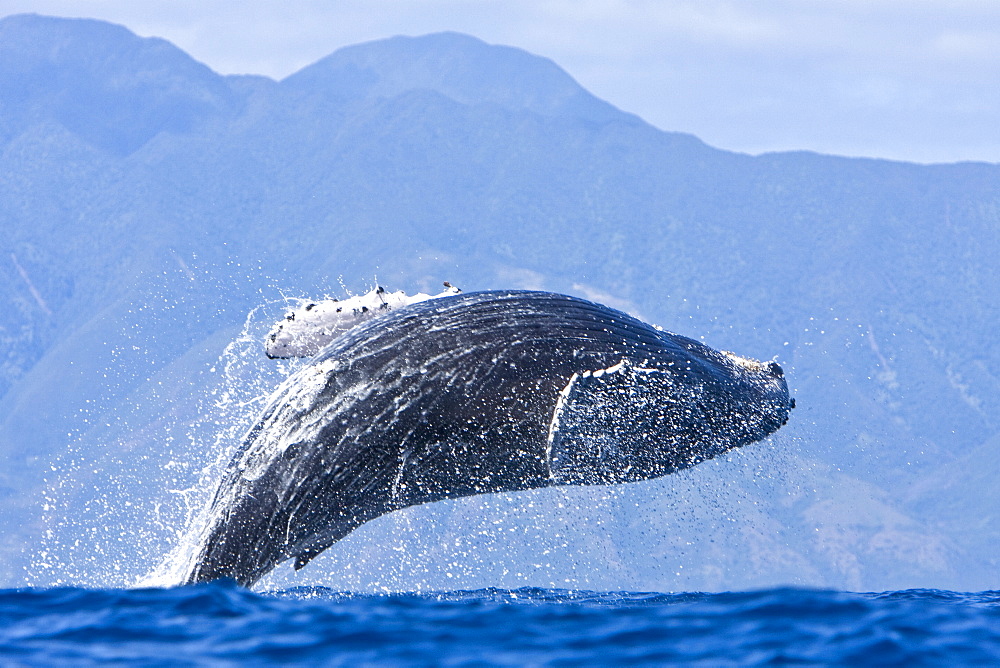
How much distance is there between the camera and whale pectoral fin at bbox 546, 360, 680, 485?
31.1 ft

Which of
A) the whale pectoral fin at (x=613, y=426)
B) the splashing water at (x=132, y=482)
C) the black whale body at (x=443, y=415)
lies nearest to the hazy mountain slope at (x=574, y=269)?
the splashing water at (x=132, y=482)

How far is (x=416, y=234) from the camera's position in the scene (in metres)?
174

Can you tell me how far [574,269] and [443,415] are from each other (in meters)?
165

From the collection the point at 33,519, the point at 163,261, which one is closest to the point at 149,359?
the point at 163,261

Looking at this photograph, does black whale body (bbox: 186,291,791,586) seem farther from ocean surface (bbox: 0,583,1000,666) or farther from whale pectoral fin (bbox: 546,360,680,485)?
ocean surface (bbox: 0,583,1000,666)

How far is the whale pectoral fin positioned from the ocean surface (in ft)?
4.00

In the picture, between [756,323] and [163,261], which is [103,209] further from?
[756,323]

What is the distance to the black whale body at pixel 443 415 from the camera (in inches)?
403

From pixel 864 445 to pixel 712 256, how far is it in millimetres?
42586

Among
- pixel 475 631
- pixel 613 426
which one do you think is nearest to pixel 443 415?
pixel 613 426

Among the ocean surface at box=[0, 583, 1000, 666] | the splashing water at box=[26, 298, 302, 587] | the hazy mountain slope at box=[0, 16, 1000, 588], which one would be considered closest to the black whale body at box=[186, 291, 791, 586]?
the ocean surface at box=[0, 583, 1000, 666]

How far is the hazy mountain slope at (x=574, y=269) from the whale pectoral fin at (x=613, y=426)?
105488 mm

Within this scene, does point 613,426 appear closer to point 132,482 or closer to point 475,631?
point 475,631

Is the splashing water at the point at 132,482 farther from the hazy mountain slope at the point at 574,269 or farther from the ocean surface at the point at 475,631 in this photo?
the ocean surface at the point at 475,631
